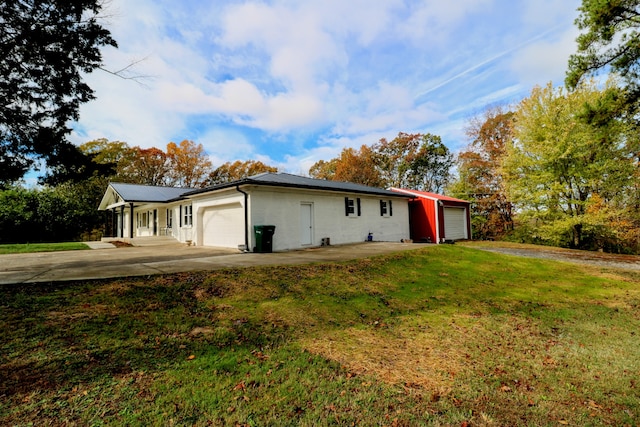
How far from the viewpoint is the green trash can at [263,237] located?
1177cm

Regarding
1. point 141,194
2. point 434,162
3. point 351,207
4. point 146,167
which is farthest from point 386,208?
point 146,167

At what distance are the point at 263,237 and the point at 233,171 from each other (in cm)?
3070

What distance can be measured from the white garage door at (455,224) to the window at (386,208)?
5.37 m

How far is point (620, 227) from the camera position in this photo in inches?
Answer: 683

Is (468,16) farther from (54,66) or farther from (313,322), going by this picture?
(54,66)

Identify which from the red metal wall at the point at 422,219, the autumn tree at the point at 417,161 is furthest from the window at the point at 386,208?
the autumn tree at the point at 417,161

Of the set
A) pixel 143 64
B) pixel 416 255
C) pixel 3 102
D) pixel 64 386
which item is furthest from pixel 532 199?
pixel 3 102

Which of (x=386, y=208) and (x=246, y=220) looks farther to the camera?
(x=386, y=208)

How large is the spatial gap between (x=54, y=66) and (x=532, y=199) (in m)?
25.0

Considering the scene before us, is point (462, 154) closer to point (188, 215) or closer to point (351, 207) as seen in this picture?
point (351, 207)

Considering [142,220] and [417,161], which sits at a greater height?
[417,161]

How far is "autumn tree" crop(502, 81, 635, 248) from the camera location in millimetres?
17547

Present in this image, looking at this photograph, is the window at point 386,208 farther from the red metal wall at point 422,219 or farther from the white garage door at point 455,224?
the white garage door at point 455,224

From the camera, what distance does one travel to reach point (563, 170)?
18.7 m
